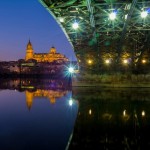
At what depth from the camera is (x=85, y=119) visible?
47.8 ft

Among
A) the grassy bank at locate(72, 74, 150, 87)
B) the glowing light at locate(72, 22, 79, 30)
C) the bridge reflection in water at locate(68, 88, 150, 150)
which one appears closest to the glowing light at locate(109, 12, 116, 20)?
the glowing light at locate(72, 22, 79, 30)

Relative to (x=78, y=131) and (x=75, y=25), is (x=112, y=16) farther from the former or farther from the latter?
(x=78, y=131)

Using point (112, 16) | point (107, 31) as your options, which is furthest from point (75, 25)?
point (112, 16)

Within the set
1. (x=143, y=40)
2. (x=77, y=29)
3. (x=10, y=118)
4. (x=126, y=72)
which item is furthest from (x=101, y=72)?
(x=10, y=118)

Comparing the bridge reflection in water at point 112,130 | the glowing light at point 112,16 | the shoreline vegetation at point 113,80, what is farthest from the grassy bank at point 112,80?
the bridge reflection in water at point 112,130

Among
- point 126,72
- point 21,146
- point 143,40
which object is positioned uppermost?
point 143,40

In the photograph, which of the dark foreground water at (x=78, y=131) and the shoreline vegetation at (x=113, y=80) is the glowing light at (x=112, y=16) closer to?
the dark foreground water at (x=78, y=131)

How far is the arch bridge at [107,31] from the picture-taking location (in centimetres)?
2491

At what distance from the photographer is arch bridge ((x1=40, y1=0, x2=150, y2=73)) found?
2491cm

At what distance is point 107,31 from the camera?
32156mm

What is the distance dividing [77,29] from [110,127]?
2249 centimetres

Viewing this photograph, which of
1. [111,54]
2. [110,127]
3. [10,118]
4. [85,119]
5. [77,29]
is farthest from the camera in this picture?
[111,54]

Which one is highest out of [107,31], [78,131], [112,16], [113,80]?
[112,16]

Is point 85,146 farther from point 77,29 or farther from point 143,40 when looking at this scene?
point 143,40
